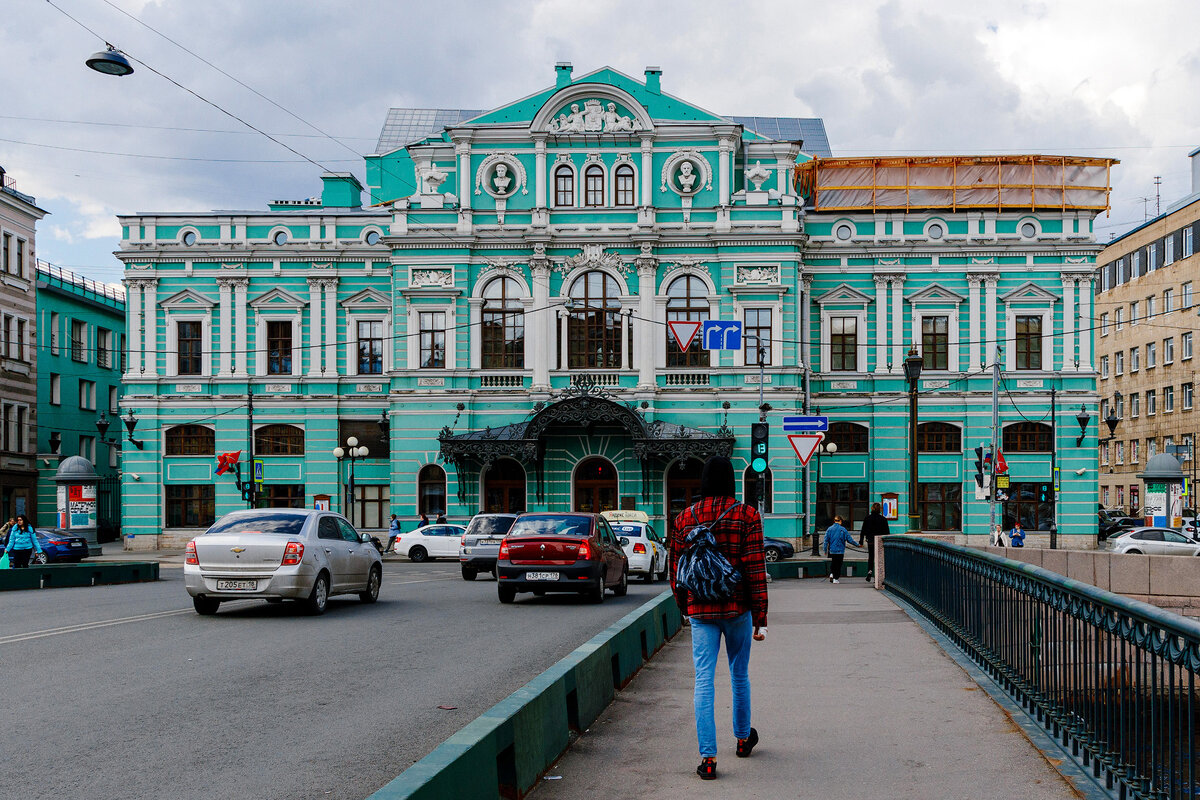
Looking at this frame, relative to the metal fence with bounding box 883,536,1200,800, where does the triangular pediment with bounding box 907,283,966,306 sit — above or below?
above

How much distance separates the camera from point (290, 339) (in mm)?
51562

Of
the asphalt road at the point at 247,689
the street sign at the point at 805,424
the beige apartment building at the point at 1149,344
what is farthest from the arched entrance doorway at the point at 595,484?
the beige apartment building at the point at 1149,344

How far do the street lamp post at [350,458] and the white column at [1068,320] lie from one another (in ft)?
89.8

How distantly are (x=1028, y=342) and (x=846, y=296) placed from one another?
7297 millimetres

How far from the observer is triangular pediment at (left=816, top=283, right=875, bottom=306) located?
50094 mm

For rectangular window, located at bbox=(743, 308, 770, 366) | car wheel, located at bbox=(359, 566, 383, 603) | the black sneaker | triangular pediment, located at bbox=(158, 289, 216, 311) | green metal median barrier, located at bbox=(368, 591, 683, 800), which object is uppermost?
triangular pediment, located at bbox=(158, 289, 216, 311)

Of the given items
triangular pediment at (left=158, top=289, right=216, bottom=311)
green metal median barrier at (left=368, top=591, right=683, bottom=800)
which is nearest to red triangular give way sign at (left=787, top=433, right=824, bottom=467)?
green metal median barrier at (left=368, top=591, right=683, bottom=800)

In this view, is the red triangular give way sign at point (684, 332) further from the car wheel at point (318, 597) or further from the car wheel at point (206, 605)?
the car wheel at point (206, 605)

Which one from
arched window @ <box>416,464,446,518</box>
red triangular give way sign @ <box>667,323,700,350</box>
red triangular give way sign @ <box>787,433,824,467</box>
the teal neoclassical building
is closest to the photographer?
red triangular give way sign @ <box>787,433,824,467</box>

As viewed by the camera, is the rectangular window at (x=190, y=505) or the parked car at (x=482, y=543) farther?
the rectangular window at (x=190, y=505)

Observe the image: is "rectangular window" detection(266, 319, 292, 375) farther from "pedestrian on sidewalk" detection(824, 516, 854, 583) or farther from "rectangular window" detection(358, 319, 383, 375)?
"pedestrian on sidewalk" detection(824, 516, 854, 583)

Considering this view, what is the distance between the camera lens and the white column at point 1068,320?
1941 inches

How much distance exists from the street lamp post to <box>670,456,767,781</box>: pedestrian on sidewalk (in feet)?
128

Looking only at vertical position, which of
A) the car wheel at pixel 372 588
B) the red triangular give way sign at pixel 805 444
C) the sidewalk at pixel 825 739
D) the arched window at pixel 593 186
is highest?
the arched window at pixel 593 186
